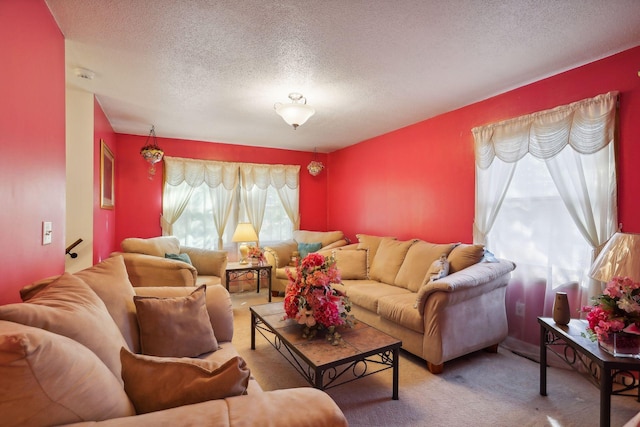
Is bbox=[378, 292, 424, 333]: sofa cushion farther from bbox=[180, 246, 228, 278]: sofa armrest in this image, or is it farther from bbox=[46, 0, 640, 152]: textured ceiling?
bbox=[180, 246, 228, 278]: sofa armrest

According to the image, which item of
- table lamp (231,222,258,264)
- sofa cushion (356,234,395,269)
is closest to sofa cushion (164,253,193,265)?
table lamp (231,222,258,264)

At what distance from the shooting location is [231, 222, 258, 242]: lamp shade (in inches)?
185

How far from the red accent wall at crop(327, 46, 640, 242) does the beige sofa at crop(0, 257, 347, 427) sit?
2830 millimetres

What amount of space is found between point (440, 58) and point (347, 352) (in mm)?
2245

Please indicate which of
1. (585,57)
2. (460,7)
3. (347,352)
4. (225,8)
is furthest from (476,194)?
(225,8)

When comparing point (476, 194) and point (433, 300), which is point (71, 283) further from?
point (476, 194)

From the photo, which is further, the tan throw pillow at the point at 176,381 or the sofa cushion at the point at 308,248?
the sofa cushion at the point at 308,248

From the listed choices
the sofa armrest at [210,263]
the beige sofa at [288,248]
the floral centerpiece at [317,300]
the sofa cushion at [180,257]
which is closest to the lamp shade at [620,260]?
the floral centerpiece at [317,300]

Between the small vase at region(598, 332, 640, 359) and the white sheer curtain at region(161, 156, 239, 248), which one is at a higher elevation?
the white sheer curtain at region(161, 156, 239, 248)

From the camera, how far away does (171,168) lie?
4.78 metres

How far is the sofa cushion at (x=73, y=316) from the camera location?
1.01 m

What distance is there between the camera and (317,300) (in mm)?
2234

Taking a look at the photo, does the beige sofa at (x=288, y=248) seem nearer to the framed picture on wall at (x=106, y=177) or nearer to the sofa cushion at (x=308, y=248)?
the sofa cushion at (x=308, y=248)

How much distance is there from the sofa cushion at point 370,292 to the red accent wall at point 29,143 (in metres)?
2.55
